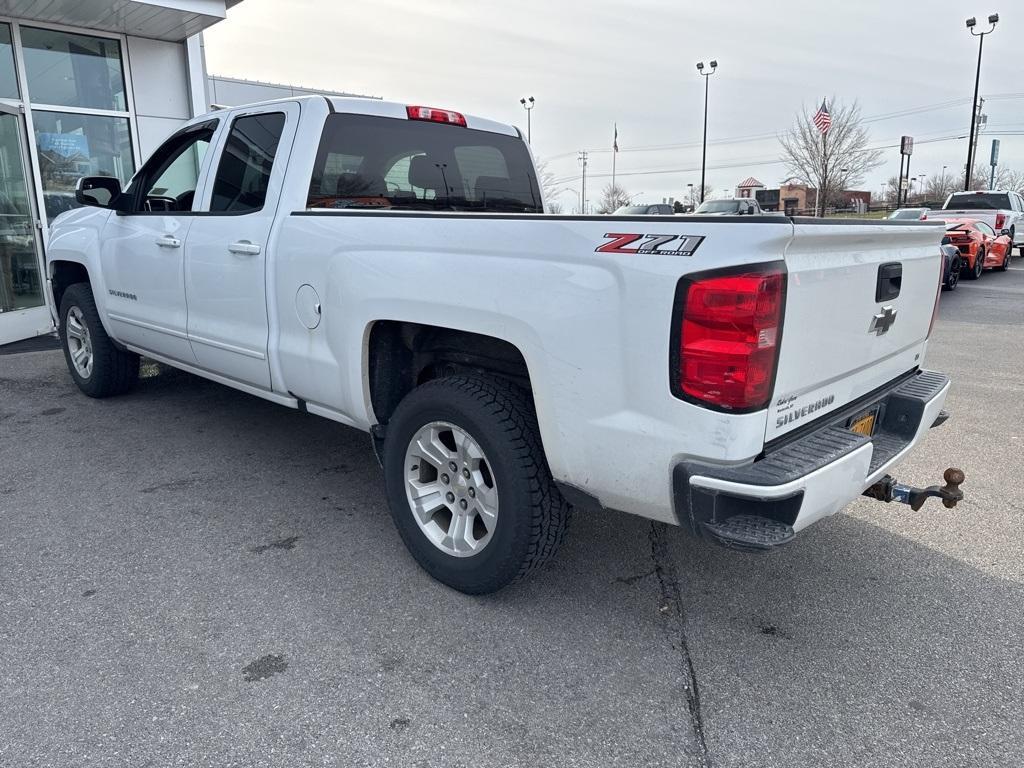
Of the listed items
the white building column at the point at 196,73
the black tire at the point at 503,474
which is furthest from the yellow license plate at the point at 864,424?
the white building column at the point at 196,73

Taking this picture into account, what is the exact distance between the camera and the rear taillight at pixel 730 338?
221 cm

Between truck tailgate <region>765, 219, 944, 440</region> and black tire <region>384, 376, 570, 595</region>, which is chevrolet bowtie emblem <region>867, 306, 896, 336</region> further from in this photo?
black tire <region>384, 376, 570, 595</region>

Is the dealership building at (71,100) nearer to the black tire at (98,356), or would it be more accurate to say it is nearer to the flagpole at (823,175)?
the black tire at (98,356)

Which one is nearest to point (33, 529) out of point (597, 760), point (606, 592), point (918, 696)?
point (606, 592)

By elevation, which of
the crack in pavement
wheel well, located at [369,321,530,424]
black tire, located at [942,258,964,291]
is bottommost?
the crack in pavement

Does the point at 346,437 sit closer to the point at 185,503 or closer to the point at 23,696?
the point at 185,503

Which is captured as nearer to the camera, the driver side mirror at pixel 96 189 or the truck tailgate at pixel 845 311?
the truck tailgate at pixel 845 311

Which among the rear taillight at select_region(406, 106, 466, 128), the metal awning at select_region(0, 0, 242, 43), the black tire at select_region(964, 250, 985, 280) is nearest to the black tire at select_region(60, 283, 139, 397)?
Result: the rear taillight at select_region(406, 106, 466, 128)

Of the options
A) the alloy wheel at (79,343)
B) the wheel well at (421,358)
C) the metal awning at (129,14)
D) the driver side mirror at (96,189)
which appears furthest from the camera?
the metal awning at (129,14)

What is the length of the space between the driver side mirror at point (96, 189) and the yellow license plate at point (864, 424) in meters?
4.66

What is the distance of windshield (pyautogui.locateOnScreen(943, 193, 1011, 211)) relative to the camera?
20.6 m

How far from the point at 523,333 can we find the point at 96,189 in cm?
399

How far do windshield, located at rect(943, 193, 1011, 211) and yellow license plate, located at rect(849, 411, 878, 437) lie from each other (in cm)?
2087

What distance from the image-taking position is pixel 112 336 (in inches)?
216
